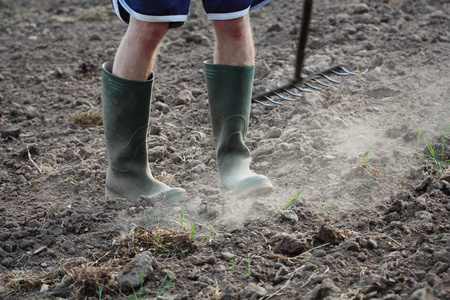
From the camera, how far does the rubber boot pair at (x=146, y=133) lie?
2643mm

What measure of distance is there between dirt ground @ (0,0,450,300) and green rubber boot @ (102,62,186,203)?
84mm

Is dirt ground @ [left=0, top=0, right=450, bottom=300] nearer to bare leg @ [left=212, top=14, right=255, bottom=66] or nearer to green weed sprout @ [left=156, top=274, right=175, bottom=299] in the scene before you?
green weed sprout @ [left=156, top=274, right=175, bottom=299]

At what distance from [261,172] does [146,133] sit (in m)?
0.68

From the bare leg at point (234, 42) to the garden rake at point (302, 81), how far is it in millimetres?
1130

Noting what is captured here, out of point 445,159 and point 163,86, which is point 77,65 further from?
point 445,159

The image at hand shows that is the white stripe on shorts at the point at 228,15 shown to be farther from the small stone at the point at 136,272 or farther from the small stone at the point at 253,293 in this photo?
the small stone at the point at 253,293

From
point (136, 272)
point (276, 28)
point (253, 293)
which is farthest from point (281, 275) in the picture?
point (276, 28)

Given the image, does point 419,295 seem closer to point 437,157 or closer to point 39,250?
point 437,157

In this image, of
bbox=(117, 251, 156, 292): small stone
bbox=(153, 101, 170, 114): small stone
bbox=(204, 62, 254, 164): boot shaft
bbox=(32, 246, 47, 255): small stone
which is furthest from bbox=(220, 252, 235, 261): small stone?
bbox=(153, 101, 170, 114): small stone

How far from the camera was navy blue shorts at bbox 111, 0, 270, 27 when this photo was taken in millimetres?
2340


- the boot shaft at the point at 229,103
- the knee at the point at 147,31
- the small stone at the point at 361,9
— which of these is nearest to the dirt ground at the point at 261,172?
the small stone at the point at 361,9

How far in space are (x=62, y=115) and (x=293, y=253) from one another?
2443 millimetres

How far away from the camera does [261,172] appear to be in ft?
10.2

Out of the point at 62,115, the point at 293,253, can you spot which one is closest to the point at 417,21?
the point at 62,115
